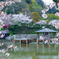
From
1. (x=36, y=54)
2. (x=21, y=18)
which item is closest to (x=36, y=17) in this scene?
(x=21, y=18)

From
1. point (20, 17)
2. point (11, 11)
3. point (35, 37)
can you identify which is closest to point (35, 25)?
point (20, 17)

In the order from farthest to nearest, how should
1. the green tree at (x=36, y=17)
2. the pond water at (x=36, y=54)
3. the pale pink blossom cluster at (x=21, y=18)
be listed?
the green tree at (x=36, y=17) → the pale pink blossom cluster at (x=21, y=18) → the pond water at (x=36, y=54)

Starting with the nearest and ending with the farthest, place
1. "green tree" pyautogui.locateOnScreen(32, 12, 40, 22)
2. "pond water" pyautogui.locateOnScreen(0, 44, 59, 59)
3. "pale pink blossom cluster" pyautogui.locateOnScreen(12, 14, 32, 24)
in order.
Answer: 1. "pond water" pyautogui.locateOnScreen(0, 44, 59, 59)
2. "pale pink blossom cluster" pyautogui.locateOnScreen(12, 14, 32, 24)
3. "green tree" pyautogui.locateOnScreen(32, 12, 40, 22)

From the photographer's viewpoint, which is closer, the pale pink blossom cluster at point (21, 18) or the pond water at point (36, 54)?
the pond water at point (36, 54)

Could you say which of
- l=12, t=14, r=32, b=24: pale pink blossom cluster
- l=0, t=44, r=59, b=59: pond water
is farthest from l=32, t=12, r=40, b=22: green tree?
l=0, t=44, r=59, b=59: pond water

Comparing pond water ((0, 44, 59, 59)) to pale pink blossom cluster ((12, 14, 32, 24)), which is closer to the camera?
pond water ((0, 44, 59, 59))

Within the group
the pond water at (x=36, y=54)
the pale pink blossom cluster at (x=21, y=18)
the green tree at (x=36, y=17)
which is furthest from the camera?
the green tree at (x=36, y=17)

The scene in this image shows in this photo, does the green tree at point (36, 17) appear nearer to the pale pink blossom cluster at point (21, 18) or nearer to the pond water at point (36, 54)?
the pale pink blossom cluster at point (21, 18)

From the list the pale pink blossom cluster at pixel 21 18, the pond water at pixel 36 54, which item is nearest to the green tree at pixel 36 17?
the pale pink blossom cluster at pixel 21 18

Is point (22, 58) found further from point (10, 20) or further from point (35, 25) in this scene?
point (35, 25)

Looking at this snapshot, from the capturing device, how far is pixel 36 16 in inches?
671

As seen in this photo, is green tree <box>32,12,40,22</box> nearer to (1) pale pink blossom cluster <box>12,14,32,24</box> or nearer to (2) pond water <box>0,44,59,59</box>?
(1) pale pink blossom cluster <box>12,14,32,24</box>

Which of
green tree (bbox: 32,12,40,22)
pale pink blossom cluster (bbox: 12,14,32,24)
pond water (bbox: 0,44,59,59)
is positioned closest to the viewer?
pond water (bbox: 0,44,59,59)

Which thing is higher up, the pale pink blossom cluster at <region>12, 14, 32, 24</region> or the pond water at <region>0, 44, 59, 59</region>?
the pale pink blossom cluster at <region>12, 14, 32, 24</region>
